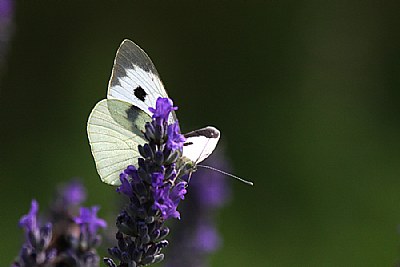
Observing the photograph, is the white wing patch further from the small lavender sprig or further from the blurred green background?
the blurred green background

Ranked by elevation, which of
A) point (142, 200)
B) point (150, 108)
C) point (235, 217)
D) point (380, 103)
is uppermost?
point (150, 108)

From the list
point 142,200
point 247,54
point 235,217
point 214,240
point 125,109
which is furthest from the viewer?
point 247,54

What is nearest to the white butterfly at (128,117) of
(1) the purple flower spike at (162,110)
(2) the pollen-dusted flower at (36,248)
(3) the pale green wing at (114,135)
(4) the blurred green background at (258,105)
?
(3) the pale green wing at (114,135)

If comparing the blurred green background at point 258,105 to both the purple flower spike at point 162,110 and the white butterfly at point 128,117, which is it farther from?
the purple flower spike at point 162,110

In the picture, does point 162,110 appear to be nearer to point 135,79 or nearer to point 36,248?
point 135,79

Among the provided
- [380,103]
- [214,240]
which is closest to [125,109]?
[214,240]

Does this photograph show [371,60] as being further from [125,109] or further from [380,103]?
[125,109]

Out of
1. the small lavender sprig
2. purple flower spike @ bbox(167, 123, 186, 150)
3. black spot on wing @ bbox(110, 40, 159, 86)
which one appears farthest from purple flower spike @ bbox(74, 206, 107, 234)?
black spot on wing @ bbox(110, 40, 159, 86)

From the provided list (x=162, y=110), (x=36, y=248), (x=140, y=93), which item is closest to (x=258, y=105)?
(x=140, y=93)
